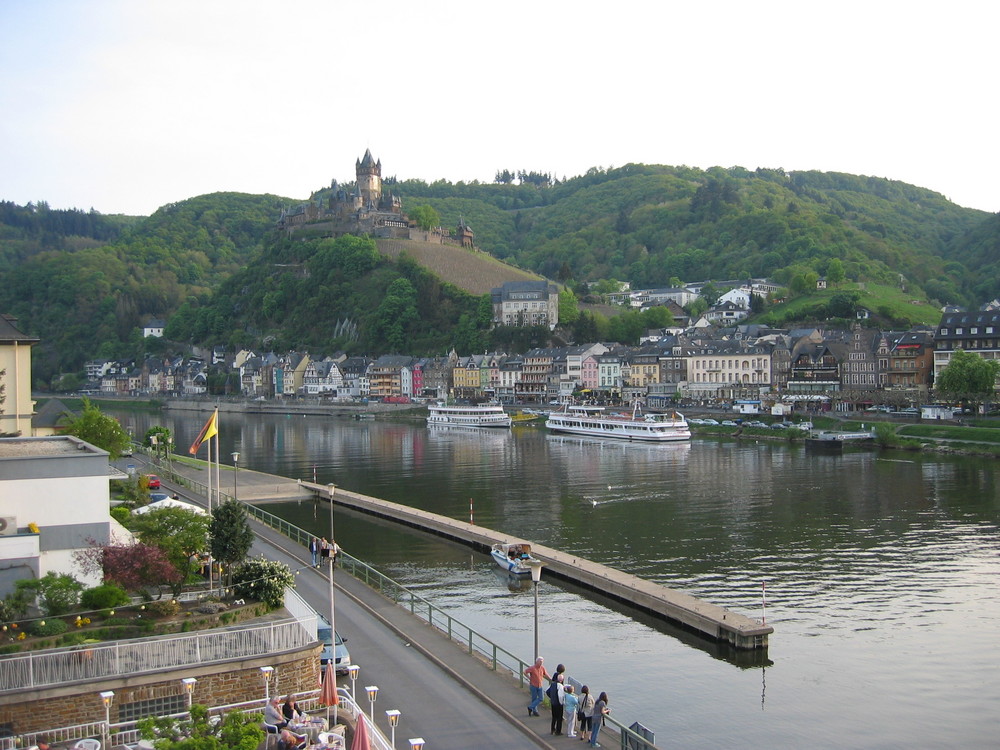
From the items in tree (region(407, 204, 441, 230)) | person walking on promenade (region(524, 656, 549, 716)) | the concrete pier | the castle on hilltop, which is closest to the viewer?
person walking on promenade (region(524, 656, 549, 716))

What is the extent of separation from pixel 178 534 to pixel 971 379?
64569 mm

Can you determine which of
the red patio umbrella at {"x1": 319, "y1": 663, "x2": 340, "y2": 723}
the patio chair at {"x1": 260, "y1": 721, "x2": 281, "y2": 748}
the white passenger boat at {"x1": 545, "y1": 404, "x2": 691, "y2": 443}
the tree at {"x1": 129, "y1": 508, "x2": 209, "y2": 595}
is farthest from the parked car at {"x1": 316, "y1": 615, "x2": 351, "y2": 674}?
the white passenger boat at {"x1": 545, "y1": 404, "x2": 691, "y2": 443}

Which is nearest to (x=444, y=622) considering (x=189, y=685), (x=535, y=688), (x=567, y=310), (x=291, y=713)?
(x=535, y=688)

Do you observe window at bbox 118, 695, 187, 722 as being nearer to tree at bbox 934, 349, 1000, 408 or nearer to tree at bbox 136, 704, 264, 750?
tree at bbox 136, 704, 264, 750

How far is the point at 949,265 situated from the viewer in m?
141

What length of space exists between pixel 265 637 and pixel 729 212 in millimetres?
170847

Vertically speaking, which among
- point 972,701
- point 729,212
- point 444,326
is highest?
point 729,212

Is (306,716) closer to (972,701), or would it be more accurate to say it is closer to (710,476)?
(972,701)

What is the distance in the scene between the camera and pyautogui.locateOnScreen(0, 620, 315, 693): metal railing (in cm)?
1402

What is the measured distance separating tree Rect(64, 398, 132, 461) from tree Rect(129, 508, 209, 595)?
22069mm

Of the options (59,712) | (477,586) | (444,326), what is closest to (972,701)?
(477,586)

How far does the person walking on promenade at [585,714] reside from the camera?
14867mm

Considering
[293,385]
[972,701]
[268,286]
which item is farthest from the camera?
[268,286]

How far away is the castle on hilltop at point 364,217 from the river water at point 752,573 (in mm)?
103535
